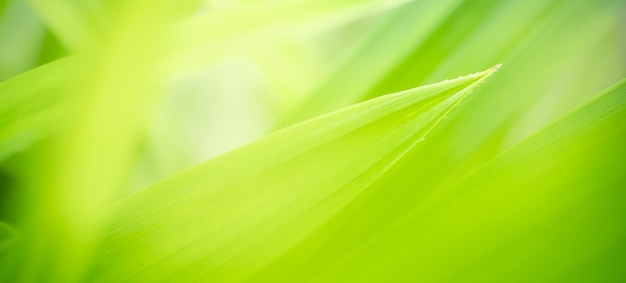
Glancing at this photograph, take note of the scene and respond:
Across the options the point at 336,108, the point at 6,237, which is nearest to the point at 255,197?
the point at 336,108

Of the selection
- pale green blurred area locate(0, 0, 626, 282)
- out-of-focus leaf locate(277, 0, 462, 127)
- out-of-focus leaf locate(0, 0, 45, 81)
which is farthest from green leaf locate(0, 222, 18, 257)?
out-of-focus leaf locate(277, 0, 462, 127)

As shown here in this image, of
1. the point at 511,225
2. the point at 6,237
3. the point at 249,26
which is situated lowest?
the point at 511,225

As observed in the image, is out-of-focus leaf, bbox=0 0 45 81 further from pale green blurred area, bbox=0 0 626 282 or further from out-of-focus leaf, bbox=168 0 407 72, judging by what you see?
out-of-focus leaf, bbox=168 0 407 72

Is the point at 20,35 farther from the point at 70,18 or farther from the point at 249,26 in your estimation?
the point at 249,26

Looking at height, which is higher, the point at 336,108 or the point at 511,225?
the point at 336,108

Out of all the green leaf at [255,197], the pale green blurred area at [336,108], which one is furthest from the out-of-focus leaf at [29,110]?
the green leaf at [255,197]

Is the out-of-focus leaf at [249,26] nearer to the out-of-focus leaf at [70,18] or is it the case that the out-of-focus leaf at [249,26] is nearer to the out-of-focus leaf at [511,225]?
the out-of-focus leaf at [70,18]

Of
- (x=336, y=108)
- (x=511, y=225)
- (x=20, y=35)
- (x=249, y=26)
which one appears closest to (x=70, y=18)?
(x=20, y=35)
